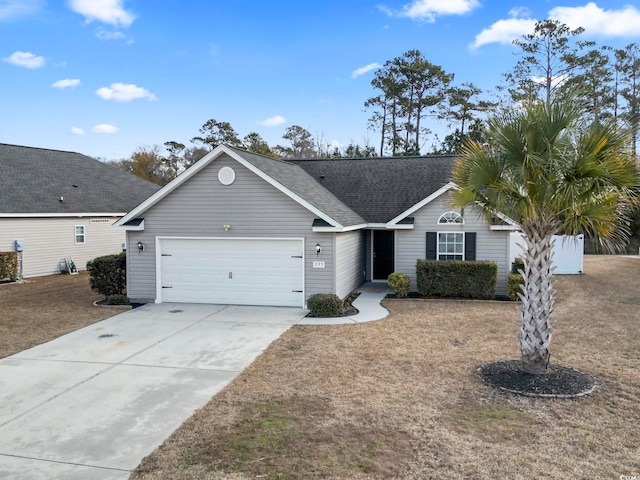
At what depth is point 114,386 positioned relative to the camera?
750 centimetres

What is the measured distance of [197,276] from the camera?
1415cm

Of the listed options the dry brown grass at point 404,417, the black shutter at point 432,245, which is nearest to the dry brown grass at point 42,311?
the dry brown grass at point 404,417

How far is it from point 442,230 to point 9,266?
15758mm

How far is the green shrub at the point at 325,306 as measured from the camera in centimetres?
1234

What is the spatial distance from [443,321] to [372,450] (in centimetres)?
696

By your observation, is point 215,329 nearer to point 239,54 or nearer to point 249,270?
point 249,270

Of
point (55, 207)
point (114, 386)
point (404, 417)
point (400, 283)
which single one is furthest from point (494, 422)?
point (55, 207)

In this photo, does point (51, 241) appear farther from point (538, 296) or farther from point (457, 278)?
point (538, 296)

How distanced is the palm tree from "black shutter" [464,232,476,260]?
7.31 meters

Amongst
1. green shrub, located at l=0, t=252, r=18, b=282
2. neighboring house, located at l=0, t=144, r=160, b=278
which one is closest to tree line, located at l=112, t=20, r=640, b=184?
neighboring house, located at l=0, t=144, r=160, b=278

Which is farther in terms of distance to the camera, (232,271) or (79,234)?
(79,234)

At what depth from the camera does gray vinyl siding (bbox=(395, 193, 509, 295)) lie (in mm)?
15219

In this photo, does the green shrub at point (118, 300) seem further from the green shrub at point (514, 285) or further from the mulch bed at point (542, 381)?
the green shrub at point (514, 285)

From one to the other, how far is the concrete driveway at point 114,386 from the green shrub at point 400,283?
3.94m
